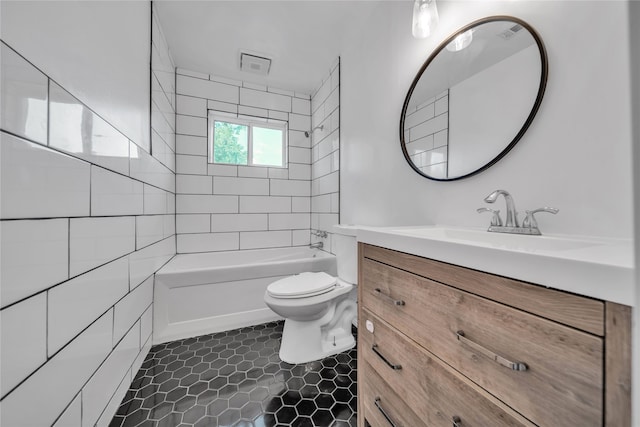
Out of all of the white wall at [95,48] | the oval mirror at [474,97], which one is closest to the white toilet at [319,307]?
the oval mirror at [474,97]

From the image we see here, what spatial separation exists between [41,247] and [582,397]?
1280 mm

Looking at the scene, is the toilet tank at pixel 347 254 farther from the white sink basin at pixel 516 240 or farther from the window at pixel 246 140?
the window at pixel 246 140

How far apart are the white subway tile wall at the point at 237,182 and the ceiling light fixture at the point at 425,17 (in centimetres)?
183

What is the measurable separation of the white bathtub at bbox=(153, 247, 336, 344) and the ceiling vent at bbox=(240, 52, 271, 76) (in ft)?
6.17

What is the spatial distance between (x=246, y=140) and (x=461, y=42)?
2.20 meters

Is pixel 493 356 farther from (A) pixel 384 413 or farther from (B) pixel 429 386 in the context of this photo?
(A) pixel 384 413

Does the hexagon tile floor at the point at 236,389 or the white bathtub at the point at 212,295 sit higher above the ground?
the white bathtub at the point at 212,295

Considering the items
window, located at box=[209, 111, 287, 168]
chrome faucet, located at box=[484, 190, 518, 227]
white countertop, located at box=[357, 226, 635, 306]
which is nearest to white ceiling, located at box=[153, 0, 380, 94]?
window, located at box=[209, 111, 287, 168]

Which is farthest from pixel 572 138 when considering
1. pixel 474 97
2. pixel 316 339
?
pixel 316 339

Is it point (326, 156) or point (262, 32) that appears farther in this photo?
point (326, 156)

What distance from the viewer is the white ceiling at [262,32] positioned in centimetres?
170

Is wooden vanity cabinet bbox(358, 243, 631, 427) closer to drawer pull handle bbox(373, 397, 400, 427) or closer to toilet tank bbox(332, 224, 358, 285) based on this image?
drawer pull handle bbox(373, 397, 400, 427)

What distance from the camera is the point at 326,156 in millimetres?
2498

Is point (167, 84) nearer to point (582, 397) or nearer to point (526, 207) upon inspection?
point (526, 207)
